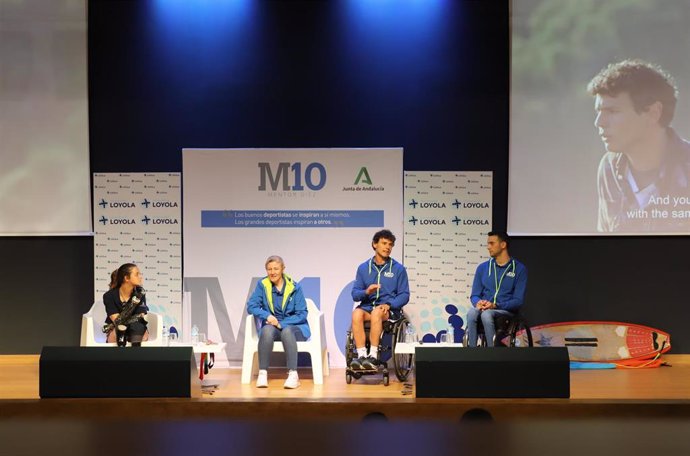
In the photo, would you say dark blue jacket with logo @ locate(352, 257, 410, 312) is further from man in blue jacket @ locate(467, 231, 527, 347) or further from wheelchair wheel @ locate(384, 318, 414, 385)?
man in blue jacket @ locate(467, 231, 527, 347)

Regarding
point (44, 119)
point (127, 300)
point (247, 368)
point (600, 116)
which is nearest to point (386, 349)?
point (247, 368)

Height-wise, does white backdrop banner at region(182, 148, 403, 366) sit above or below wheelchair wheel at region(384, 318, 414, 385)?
above

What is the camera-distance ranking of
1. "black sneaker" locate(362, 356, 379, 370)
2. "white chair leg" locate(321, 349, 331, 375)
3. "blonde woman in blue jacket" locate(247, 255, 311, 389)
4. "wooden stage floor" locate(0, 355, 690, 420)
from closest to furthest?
"wooden stage floor" locate(0, 355, 690, 420), "black sneaker" locate(362, 356, 379, 370), "blonde woman in blue jacket" locate(247, 255, 311, 389), "white chair leg" locate(321, 349, 331, 375)

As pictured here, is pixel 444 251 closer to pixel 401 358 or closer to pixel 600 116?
pixel 401 358

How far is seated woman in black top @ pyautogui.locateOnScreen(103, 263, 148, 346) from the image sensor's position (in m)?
5.26

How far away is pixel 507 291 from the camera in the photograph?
5668 mm

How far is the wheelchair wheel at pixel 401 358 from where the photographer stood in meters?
5.47

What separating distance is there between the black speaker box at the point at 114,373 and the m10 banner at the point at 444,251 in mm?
3081

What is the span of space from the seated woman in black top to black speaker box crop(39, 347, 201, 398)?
163 centimetres

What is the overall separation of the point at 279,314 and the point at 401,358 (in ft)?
3.28

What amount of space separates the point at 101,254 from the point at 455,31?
3.41 metres

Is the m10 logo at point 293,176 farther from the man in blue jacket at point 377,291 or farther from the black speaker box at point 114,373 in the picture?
the black speaker box at point 114,373

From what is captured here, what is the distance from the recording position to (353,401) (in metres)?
3.09

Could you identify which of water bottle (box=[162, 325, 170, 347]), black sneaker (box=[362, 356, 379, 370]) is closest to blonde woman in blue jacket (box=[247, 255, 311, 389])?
black sneaker (box=[362, 356, 379, 370])
